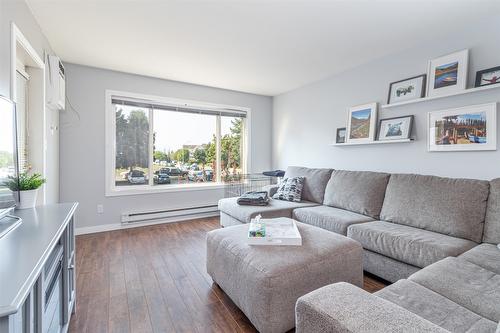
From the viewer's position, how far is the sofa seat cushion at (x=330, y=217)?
7.95ft

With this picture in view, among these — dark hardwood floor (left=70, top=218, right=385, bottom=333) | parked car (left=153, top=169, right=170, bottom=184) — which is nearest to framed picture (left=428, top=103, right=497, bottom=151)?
dark hardwood floor (left=70, top=218, right=385, bottom=333)

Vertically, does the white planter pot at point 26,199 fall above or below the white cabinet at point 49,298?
above

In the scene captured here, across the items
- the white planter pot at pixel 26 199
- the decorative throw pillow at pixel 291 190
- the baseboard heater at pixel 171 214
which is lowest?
the baseboard heater at pixel 171 214

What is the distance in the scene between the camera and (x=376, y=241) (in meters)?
2.06

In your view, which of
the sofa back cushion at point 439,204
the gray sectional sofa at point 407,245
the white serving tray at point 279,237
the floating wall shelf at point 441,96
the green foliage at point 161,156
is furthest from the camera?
the green foliage at point 161,156

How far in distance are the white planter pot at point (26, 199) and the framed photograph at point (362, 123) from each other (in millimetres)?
3342

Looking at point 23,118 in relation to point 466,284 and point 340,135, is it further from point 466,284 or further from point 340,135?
point 340,135

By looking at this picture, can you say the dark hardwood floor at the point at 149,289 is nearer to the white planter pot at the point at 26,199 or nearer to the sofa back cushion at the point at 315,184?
the white planter pot at the point at 26,199

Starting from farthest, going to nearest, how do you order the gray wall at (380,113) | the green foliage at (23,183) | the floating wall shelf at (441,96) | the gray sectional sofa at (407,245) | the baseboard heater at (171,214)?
the baseboard heater at (171,214), the gray wall at (380,113), the floating wall shelf at (441,96), the green foliage at (23,183), the gray sectional sofa at (407,245)

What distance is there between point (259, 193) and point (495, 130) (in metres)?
2.41

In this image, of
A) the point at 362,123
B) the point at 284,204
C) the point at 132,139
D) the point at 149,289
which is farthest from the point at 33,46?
the point at 362,123

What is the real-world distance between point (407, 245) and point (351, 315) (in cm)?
138

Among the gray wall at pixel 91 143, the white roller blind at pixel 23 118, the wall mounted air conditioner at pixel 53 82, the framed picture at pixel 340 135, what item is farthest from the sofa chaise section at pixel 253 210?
the wall mounted air conditioner at pixel 53 82

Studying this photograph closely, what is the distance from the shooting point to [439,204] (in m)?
2.12
